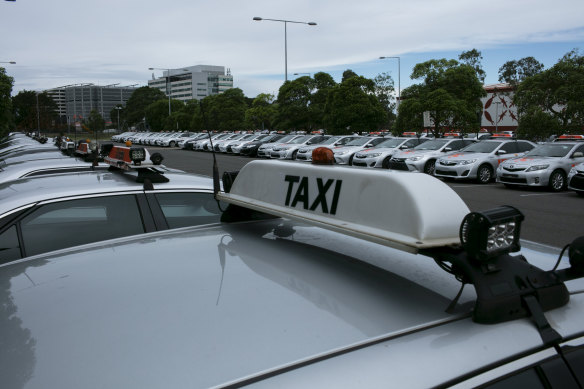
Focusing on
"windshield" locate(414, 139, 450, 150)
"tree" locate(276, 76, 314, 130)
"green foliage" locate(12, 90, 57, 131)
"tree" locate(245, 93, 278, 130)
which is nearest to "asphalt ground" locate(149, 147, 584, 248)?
"windshield" locate(414, 139, 450, 150)

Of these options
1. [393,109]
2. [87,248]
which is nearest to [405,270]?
[87,248]

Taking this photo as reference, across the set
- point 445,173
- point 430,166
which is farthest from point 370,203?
point 430,166

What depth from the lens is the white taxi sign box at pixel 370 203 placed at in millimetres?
1193

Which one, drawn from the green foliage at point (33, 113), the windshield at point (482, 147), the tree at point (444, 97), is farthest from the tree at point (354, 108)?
the green foliage at point (33, 113)

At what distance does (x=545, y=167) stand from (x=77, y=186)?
14.2m

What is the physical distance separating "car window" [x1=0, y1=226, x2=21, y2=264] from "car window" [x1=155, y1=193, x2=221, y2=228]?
2.96ft

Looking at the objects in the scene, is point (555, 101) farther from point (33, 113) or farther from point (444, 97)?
point (33, 113)

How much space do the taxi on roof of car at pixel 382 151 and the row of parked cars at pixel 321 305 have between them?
19.0 m

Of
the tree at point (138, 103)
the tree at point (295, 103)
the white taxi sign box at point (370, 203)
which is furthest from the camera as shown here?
the tree at point (138, 103)

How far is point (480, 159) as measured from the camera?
55.1ft

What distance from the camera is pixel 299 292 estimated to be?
1301 mm

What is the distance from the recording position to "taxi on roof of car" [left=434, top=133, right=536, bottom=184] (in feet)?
54.7

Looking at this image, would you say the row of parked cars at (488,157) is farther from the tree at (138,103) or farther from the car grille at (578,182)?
the tree at (138,103)

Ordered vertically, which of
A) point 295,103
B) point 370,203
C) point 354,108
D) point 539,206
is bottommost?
point 539,206
